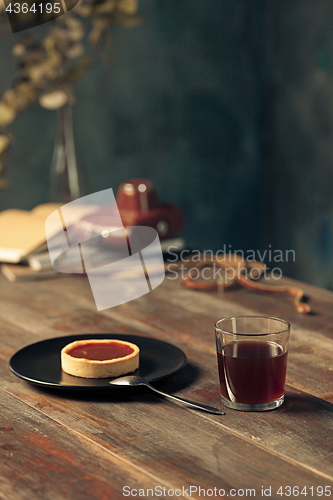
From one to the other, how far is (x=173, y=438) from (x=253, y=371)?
0.48ft

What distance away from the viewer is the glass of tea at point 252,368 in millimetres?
843

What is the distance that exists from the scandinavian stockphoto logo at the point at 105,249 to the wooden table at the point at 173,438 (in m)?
0.43

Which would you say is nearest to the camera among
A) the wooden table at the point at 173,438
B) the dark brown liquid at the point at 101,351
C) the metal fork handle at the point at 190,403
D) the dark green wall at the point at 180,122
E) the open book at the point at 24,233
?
the wooden table at the point at 173,438

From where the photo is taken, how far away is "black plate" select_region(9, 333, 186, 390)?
35.5 inches

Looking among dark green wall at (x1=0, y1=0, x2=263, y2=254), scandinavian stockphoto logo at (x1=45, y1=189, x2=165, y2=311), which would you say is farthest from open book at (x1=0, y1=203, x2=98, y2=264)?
dark green wall at (x1=0, y1=0, x2=263, y2=254)

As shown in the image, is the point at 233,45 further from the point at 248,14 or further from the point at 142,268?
the point at 142,268

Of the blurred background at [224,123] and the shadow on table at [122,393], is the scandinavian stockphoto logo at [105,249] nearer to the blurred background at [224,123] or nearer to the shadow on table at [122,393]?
the shadow on table at [122,393]

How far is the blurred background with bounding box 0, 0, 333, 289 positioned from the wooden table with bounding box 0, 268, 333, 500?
1569 mm

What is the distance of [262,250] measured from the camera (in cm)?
318

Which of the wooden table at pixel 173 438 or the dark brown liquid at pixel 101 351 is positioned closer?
the wooden table at pixel 173 438

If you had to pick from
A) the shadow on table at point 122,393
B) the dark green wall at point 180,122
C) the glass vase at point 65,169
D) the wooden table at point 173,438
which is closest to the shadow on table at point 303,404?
the wooden table at point 173,438

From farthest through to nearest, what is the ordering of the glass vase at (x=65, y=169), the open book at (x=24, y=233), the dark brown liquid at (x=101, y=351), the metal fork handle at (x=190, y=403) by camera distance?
the glass vase at (x=65, y=169), the open book at (x=24, y=233), the dark brown liquid at (x=101, y=351), the metal fork handle at (x=190, y=403)

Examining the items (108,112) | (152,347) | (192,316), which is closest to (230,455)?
(152,347)

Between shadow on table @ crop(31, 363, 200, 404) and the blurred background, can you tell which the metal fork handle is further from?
the blurred background
